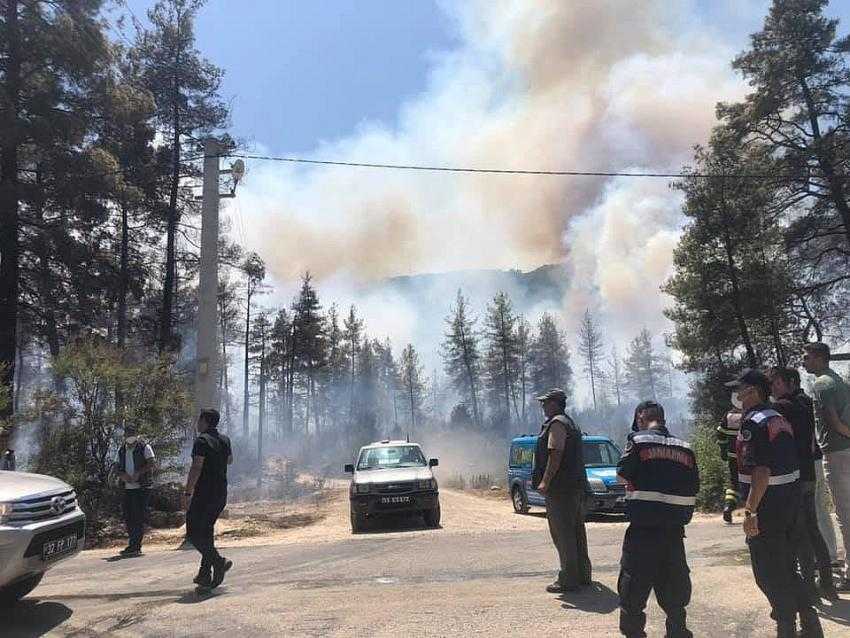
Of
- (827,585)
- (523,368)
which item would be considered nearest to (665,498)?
(827,585)

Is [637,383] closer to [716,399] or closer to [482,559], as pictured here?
[716,399]

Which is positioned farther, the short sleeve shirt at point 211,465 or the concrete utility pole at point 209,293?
the concrete utility pole at point 209,293

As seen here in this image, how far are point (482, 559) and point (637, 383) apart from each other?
78.7 meters

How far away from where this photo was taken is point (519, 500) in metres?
14.7

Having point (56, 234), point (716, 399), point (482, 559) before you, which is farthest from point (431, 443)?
point (482, 559)

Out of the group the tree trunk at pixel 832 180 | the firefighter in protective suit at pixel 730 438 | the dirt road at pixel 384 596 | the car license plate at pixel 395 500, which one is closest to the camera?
the dirt road at pixel 384 596

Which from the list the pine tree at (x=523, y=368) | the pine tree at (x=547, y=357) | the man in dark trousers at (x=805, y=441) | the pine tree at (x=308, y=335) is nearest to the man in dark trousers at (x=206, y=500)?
the man in dark trousers at (x=805, y=441)

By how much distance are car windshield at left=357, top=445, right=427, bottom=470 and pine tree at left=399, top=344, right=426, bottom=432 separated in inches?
2060

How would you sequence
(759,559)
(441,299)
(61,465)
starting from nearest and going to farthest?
1. (759,559)
2. (61,465)
3. (441,299)

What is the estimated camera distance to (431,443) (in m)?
49.7

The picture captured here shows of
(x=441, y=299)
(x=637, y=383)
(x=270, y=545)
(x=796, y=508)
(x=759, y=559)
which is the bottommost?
(x=270, y=545)

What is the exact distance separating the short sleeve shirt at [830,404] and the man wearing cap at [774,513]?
4.79ft

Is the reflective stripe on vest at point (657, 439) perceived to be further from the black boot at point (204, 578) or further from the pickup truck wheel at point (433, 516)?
the pickup truck wheel at point (433, 516)

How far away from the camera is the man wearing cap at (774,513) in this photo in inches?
143
